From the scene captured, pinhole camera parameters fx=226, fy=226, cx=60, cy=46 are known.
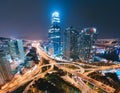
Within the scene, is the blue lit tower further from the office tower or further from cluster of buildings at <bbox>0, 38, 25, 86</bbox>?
cluster of buildings at <bbox>0, 38, 25, 86</bbox>

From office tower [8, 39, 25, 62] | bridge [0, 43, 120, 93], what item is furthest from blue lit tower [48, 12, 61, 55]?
bridge [0, 43, 120, 93]

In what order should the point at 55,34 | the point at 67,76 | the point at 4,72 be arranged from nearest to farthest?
the point at 4,72 → the point at 67,76 → the point at 55,34

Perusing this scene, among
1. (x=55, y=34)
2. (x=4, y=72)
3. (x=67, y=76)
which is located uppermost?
(x=55, y=34)

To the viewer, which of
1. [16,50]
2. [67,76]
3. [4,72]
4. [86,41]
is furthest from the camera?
[86,41]

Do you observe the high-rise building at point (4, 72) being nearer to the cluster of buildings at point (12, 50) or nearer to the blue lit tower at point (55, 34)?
the cluster of buildings at point (12, 50)

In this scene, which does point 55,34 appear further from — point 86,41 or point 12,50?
point 12,50

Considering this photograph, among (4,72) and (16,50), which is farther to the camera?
(16,50)

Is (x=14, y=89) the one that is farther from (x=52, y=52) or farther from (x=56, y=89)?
(x=52, y=52)

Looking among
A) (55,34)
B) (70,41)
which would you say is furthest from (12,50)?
(55,34)

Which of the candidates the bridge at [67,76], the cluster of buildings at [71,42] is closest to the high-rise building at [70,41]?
the cluster of buildings at [71,42]
